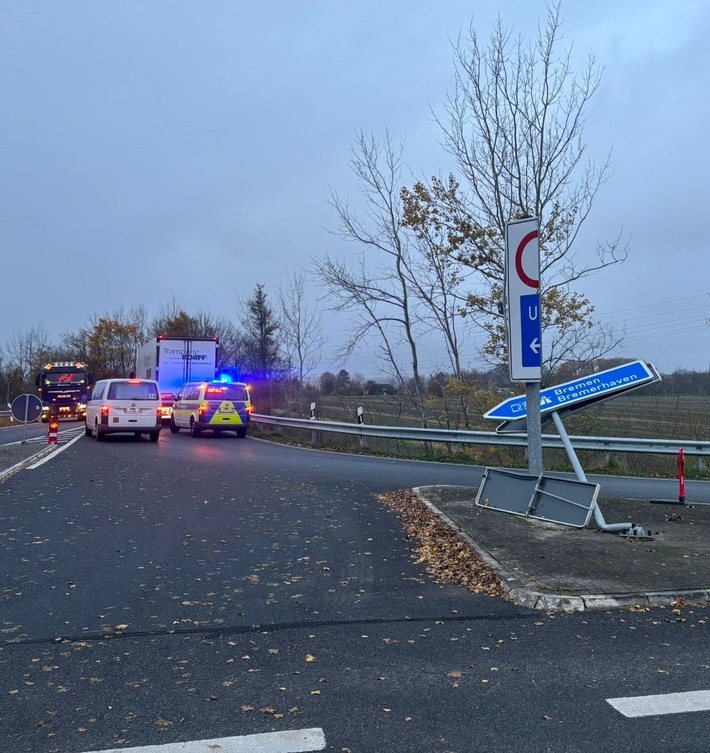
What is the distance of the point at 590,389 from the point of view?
8.91m

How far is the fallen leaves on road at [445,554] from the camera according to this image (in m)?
6.58

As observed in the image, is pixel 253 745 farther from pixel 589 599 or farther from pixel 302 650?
pixel 589 599

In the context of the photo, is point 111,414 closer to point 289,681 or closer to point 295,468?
point 295,468

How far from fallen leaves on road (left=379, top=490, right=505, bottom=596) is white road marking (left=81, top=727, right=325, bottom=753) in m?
2.93

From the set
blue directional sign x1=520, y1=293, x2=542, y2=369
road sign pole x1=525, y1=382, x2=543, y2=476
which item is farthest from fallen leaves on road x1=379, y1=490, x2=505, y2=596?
blue directional sign x1=520, y1=293, x2=542, y2=369

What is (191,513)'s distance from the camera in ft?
33.4

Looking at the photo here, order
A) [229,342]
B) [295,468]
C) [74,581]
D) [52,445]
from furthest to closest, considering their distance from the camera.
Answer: [229,342] → [52,445] → [295,468] → [74,581]

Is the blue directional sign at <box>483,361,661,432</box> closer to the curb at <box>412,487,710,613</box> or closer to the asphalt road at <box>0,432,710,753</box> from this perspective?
the asphalt road at <box>0,432,710,753</box>

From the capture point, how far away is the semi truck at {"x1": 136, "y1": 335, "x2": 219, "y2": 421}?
2892cm

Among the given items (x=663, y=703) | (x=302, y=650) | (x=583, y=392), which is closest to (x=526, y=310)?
(x=583, y=392)

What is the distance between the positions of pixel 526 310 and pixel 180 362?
72.6 ft

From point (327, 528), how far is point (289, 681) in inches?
185

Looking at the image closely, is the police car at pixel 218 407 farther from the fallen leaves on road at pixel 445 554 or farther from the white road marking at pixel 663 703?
the white road marking at pixel 663 703

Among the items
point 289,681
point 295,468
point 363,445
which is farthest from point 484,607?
point 363,445
